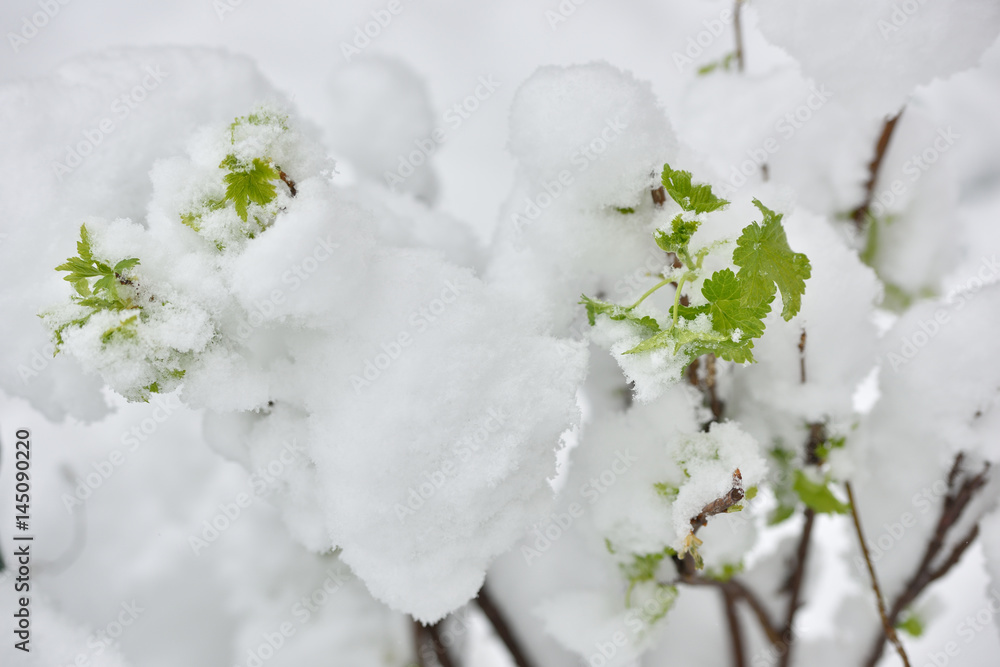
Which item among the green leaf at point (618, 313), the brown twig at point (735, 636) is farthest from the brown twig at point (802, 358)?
the brown twig at point (735, 636)

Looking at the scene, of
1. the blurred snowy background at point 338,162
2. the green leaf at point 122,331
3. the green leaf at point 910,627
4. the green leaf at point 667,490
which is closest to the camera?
the green leaf at point 122,331

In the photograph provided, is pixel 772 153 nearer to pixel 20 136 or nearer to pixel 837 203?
pixel 837 203

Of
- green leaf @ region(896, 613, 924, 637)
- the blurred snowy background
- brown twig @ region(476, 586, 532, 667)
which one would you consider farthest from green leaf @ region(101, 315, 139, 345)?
green leaf @ region(896, 613, 924, 637)

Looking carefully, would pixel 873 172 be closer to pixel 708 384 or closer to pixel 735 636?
pixel 708 384

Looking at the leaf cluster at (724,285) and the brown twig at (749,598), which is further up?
the leaf cluster at (724,285)

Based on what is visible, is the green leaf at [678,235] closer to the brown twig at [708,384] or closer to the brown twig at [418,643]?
the brown twig at [708,384]

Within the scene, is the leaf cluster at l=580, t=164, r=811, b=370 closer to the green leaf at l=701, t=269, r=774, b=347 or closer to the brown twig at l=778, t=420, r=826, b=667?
the green leaf at l=701, t=269, r=774, b=347

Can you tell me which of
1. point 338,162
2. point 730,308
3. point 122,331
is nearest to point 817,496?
point 730,308
